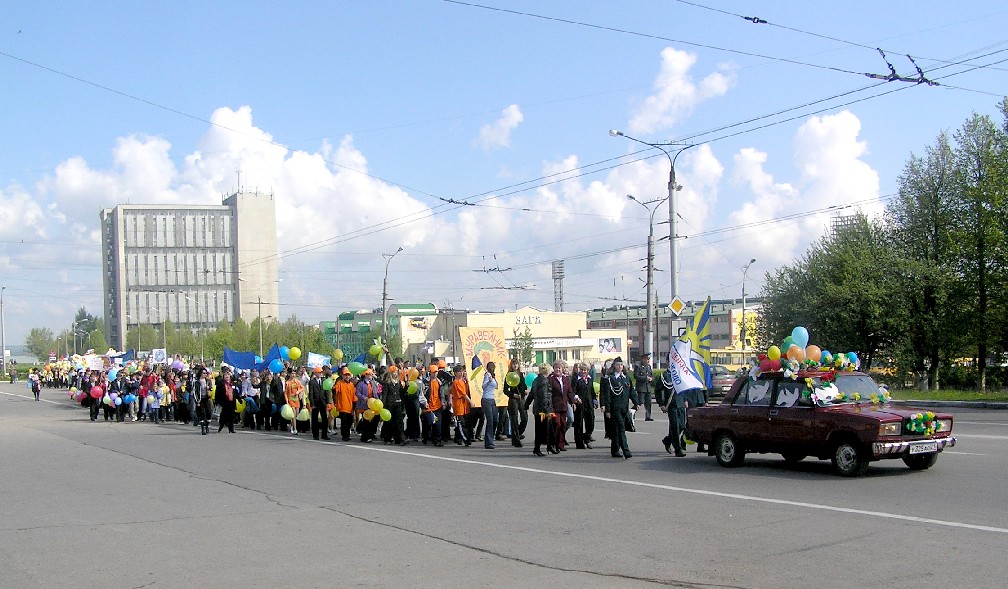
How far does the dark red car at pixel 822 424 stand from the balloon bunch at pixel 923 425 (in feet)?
0.05

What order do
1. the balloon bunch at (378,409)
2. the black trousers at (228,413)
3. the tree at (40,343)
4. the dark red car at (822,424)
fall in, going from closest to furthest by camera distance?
the dark red car at (822,424) → the balloon bunch at (378,409) → the black trousers at (228,413) → the tree at (40,343)

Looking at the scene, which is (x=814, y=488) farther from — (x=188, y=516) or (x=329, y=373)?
(x=329, y=373)

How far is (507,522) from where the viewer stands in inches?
410

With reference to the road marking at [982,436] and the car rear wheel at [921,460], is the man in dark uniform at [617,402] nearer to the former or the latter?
the car rear wheel at [921,460]

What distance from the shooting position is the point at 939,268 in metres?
46.0

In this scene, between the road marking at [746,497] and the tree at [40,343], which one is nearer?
the road marking at [746,497]

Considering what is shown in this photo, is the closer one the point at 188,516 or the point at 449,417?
the point at 188,516

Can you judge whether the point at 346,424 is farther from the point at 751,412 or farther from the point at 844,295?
the point at 844,295

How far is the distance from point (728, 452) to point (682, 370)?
7.35 ft

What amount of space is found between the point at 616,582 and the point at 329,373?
17.6 meters

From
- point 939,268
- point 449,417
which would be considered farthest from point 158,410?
point 939,268

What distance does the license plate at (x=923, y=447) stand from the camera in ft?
42.3

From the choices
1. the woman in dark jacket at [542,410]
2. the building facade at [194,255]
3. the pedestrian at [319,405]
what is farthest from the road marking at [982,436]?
the building facade at [194,255]

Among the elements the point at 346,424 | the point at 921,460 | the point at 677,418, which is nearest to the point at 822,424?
the point at 921,460
